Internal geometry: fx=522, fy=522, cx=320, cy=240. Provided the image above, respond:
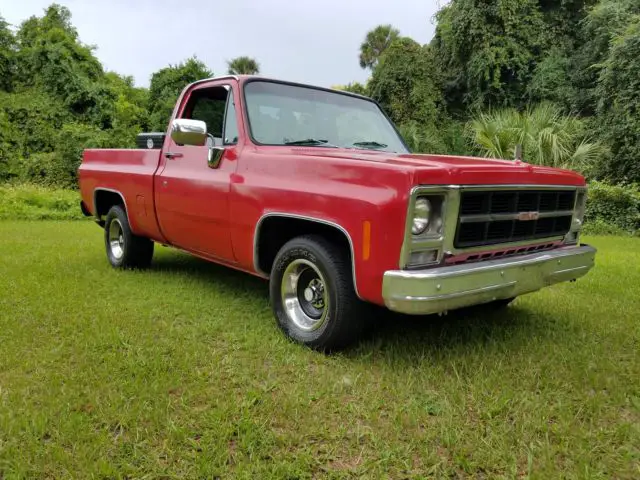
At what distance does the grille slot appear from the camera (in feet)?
9.98

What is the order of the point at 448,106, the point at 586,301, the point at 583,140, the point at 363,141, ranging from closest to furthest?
the point at 363,141 < the point at 586,301 < the point at 583,140 < the point at 448,106

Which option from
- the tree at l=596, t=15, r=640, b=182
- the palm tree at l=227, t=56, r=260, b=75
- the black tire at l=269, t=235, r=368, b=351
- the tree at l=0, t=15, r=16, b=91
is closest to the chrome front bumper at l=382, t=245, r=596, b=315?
the black tire at l=269, t=235, r=368, b=351

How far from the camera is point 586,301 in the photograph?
15.9ft

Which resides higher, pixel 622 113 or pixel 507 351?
pixel 622 113

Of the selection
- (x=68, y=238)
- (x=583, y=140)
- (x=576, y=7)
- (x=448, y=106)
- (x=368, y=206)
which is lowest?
(x=68, y=238)

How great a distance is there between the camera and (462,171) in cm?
291

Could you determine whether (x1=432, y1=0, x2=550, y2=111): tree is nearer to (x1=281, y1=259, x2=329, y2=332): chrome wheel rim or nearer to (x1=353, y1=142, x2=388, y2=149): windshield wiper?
(x1=353, y1=142, x2=388, y2=149): windshield wiper

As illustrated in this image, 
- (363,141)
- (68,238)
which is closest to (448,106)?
(68,238)

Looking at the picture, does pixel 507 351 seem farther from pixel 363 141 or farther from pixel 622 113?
pixel 622 113

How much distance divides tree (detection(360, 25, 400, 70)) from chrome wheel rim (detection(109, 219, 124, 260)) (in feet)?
134

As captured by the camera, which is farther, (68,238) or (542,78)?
(542,78)

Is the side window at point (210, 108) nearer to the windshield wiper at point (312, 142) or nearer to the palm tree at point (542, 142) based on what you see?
the windshield wiper at point (312, 142)

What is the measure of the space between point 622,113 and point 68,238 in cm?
1207

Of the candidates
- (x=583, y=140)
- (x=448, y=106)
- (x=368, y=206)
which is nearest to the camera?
(x=368, y=206)
